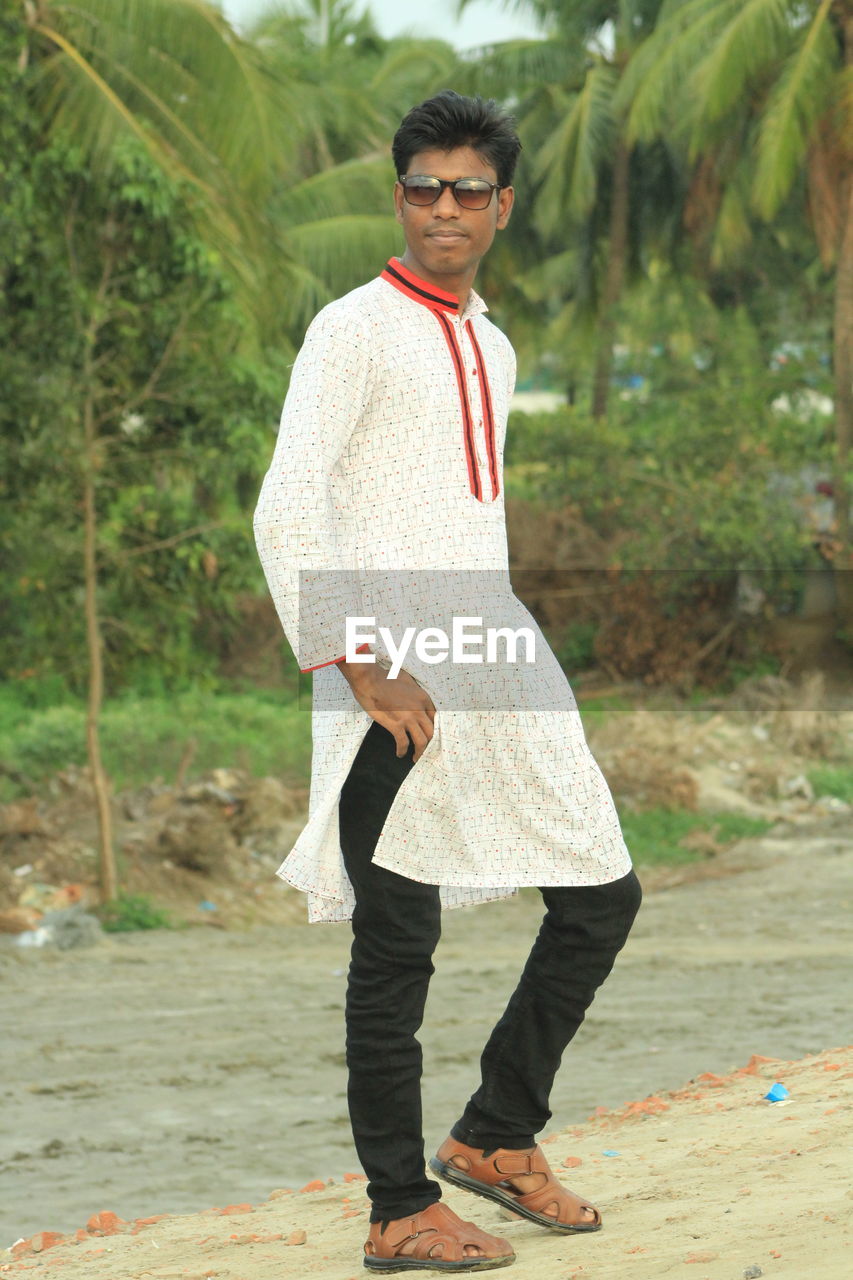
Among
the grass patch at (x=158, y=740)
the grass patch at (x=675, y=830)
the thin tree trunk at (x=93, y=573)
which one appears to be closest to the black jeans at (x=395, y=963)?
the thin tree trunk at (x=93, y=573)

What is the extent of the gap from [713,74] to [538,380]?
30.0 meters

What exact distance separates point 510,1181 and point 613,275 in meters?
21.4

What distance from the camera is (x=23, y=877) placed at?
995 centimetres

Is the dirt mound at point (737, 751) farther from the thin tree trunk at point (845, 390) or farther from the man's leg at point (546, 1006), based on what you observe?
the man's leg at point (546, 1006)

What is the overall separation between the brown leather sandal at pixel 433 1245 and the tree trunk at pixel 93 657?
6.75 meters

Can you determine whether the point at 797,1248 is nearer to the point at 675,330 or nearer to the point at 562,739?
the point at 562,739

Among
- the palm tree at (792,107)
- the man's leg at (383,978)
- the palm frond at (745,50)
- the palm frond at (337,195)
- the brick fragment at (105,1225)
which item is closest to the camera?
the man's leg at (383,978)

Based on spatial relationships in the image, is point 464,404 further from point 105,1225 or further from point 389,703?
point 105,1225

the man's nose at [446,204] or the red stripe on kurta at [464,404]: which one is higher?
the man's nose at [446,204]

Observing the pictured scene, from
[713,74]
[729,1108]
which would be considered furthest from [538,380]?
[729,1108]

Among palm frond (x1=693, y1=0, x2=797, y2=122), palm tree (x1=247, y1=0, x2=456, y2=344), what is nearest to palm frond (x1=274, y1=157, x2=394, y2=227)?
palm tree (x1=247, y1=0, x2=456, y2=344)

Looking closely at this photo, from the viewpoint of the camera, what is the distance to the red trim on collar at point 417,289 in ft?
9.39

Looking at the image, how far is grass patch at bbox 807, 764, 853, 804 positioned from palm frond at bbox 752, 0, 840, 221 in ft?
20.2

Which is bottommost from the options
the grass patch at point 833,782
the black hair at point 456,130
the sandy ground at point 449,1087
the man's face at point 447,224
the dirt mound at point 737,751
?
the grass patch at point 833,782
